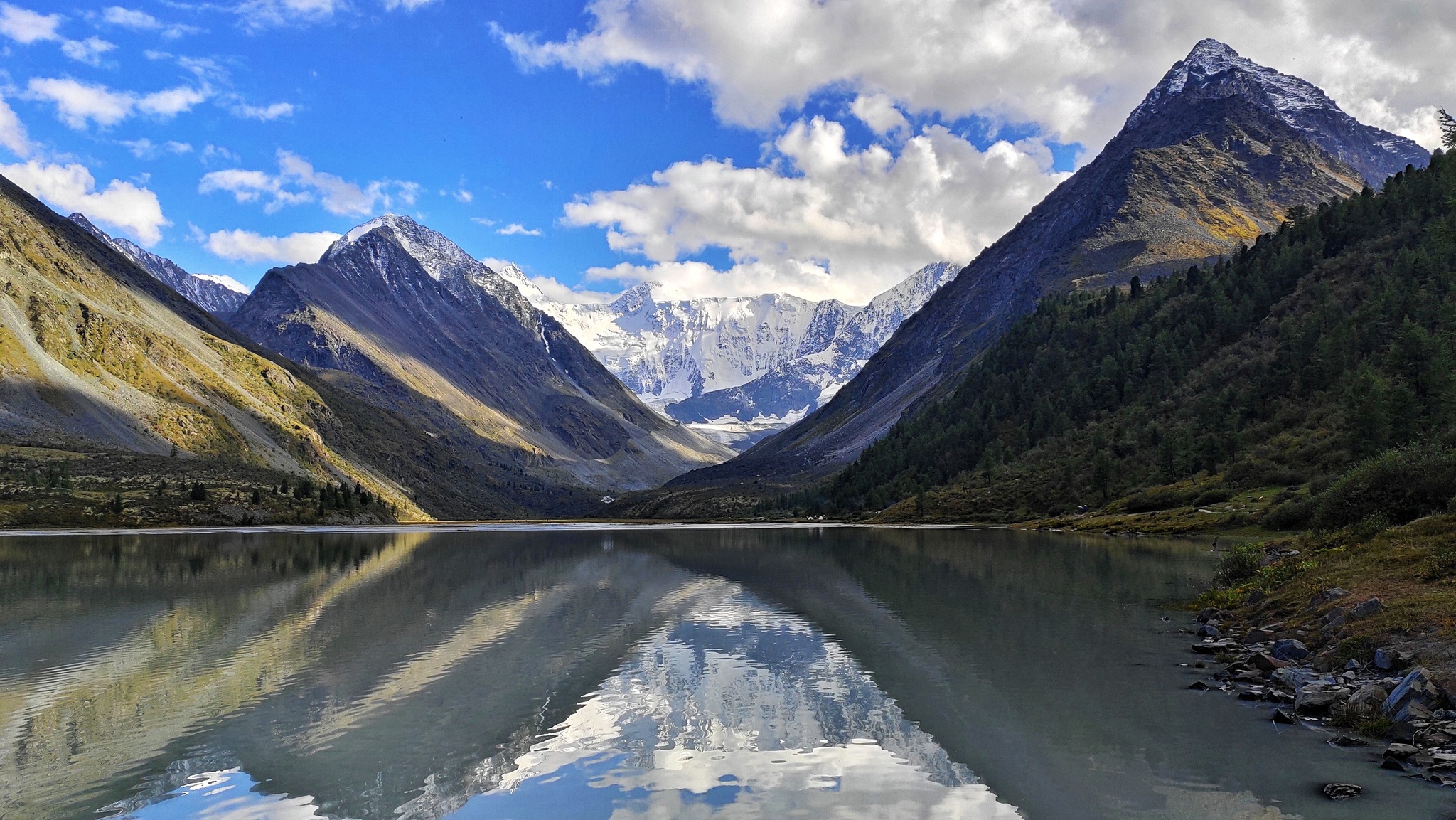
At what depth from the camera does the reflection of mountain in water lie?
18.0m

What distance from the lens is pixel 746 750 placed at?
857 inches

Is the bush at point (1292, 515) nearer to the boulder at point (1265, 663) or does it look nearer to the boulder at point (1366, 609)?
the boulder at point (1366, 609)

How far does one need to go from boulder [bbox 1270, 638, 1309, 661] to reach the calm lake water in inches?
105

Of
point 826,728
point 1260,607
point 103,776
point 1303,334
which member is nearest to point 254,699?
point 103,776

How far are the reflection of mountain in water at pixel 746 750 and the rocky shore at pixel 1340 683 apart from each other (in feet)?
27.7

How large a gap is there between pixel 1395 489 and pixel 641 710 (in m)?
46.3

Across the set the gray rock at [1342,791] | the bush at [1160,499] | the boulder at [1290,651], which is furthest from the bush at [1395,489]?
the bush at [1160,499]

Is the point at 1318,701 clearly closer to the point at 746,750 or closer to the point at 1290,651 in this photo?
the point at 1290,651

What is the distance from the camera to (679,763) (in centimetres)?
2067

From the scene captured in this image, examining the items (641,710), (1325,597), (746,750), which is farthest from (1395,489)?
(641,710)

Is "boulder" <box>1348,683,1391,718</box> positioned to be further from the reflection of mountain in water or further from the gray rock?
the reflection of mountain in water

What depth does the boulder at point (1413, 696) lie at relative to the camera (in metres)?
20.0

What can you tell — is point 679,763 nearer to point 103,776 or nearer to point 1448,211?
point 103,776

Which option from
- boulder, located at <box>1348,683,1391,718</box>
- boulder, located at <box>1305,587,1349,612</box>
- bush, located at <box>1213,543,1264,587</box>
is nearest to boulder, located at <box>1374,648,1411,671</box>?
boulder, located at <box>1348,683,1391,718</box>
